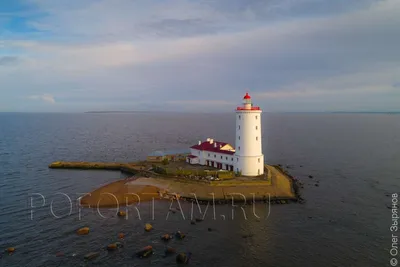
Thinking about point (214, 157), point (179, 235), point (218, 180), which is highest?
point (214, 157)

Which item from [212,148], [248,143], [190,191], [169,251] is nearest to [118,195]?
[190,191]

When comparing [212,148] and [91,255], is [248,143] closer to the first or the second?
[212,148]

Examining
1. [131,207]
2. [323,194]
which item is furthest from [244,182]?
[131,207]

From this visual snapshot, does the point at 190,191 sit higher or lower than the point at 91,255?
higher

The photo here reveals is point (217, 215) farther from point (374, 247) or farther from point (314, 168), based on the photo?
point (314, 168)

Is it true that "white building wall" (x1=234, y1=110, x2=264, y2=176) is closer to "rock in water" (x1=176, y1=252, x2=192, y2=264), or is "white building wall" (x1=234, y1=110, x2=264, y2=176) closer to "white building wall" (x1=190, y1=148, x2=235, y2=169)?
"white building wall" (x1=190, y1=148, x2=235, y2=169)

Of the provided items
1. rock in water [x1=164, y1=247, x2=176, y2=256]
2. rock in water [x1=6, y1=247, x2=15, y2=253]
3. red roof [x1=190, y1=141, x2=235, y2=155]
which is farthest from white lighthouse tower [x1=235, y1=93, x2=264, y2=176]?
rock in water [x1=6, y1=247, x2=15, y2=253]

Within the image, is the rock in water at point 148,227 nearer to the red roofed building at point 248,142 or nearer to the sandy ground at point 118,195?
the sandy ground at point 118,195
